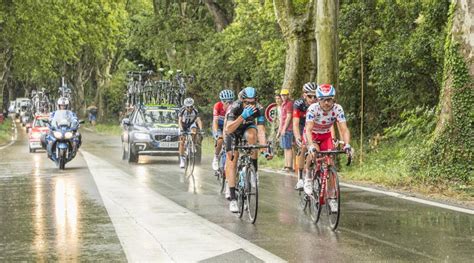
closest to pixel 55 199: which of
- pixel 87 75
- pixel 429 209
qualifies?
pixel 429 209

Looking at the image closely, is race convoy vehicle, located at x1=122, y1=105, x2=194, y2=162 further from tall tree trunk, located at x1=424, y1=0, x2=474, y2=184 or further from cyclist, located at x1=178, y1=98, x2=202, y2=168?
tall tree trunk, located at x1=424, y1=0, x2=474, y2=184

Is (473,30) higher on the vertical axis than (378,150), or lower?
higher

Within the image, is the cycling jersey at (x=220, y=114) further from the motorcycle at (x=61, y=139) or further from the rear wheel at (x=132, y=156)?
the rear wheel at (x=132, y=156)

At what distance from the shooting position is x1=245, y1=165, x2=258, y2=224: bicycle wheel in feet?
37.7

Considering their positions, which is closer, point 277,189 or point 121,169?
point 277,189

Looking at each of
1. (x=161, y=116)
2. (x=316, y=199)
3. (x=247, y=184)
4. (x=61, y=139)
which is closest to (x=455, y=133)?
(x=316, y=199)

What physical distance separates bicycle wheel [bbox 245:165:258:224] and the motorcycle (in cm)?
1170

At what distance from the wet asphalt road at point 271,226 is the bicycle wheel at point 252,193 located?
0.17 metres

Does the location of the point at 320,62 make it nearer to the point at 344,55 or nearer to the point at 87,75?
the point at 344,55

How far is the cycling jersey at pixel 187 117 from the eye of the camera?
20922 mm

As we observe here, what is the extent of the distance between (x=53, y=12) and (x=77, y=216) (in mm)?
41368

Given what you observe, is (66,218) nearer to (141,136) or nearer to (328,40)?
(328,40)

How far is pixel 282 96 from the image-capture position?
66.5ft

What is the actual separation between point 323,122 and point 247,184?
1.34 meters
